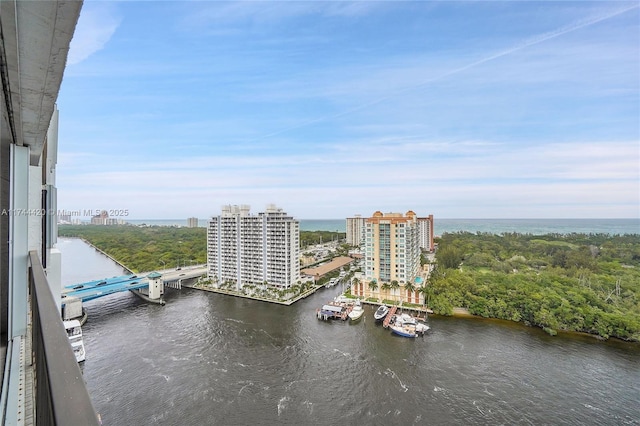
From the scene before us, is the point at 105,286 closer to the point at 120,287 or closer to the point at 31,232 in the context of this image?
the point at 120,287

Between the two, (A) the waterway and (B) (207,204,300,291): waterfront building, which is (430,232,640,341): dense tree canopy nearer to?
(A) the waterway

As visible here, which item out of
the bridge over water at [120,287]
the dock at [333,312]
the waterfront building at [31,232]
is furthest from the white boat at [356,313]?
the waterfront building at [31,232]

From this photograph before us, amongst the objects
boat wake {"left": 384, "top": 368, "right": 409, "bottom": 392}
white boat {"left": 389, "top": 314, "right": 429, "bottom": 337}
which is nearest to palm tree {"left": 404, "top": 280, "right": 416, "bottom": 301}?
white boat {"left": 389, "top": 314, "right": 429, "bottom": 337}

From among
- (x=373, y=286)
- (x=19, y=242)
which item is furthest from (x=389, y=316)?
(x=19, y=242)

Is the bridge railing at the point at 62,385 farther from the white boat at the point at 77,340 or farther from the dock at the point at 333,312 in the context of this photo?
the dock at the point at 333,312

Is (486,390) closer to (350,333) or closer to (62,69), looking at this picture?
(350,333)
